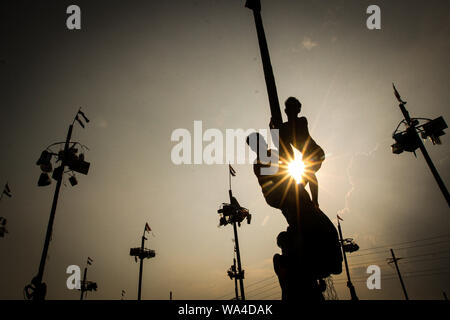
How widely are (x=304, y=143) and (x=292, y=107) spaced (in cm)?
37

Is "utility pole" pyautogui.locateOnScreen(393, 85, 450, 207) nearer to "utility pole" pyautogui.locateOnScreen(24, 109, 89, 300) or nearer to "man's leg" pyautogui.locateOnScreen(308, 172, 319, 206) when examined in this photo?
"man's leg" pyautogui.locateOnScreen(308, 172, 319, 206)

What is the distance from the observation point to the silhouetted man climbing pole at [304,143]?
2.05 meters

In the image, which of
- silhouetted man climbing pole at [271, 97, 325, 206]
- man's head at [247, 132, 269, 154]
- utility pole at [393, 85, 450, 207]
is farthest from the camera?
utility pole at [393, 85, 450, 207]

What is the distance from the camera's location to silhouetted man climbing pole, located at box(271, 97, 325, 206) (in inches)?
80.6

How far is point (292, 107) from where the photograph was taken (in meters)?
2.16

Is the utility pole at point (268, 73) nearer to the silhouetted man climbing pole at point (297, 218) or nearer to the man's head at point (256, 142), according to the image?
the silhouetted man climbing pole at point (297, 218)

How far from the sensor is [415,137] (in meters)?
12.4

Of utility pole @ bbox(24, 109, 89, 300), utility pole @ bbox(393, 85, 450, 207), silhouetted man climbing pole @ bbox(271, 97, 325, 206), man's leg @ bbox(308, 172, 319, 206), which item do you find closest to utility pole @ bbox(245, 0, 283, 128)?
silhouetted man climbing pole @ bbox(271, 97, 325, 206)

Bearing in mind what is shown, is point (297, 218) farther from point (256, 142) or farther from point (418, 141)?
point (418, 141)

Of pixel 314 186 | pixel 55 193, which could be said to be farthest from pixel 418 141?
pixel 55 193
